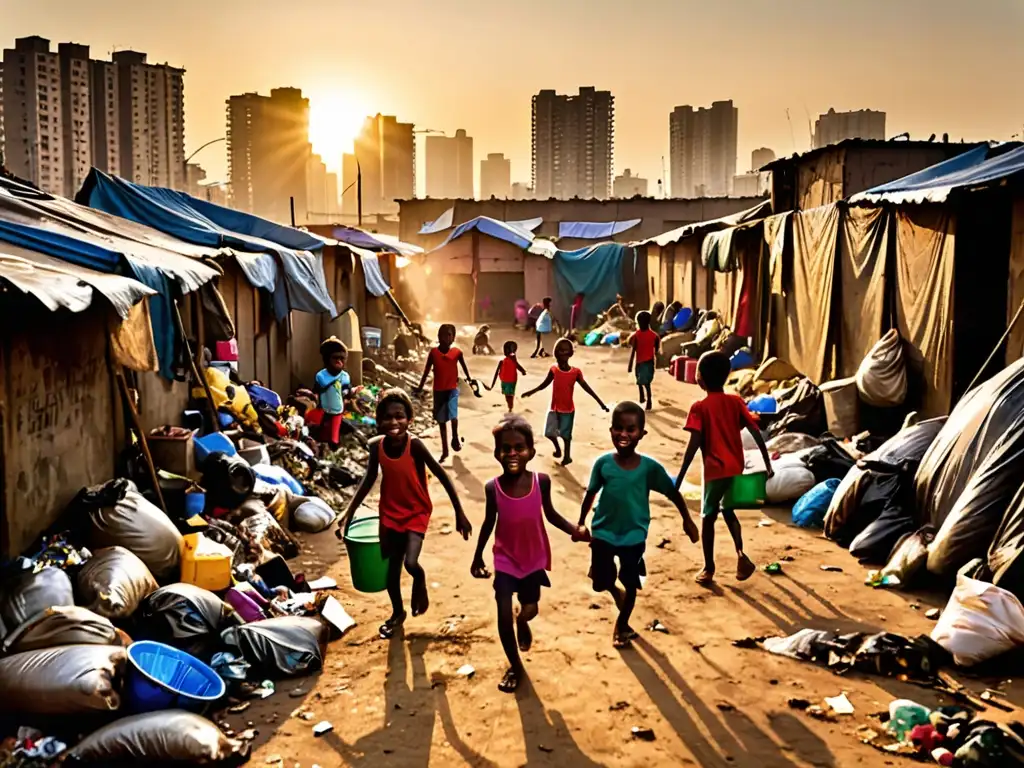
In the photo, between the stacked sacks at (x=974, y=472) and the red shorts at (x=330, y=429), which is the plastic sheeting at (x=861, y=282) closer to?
the stacked sacks at (x=974, y=472)

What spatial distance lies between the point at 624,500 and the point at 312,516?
11.9ft

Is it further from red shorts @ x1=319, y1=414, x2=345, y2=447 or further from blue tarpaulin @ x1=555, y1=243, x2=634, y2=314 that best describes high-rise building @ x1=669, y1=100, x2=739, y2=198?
red shorts @ x1=319, y1=414, x2=345, y2=447

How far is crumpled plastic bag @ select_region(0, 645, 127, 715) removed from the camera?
389cm

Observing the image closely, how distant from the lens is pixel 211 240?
10789 millimetres

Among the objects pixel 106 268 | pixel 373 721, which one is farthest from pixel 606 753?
pixel 106 268

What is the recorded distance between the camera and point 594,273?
30.0m

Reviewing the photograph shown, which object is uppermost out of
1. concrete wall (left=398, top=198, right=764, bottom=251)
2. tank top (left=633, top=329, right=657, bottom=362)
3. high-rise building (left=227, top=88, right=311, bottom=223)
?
high-rise building (left=227, top=88, right=311, bottom=223)

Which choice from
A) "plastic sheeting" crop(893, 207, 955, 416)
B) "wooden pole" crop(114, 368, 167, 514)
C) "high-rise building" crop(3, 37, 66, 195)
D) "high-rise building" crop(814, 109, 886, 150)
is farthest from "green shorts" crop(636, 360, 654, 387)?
"high-rise building" crop(814, 109, 886, 150)

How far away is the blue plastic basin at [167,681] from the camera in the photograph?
13.3ft

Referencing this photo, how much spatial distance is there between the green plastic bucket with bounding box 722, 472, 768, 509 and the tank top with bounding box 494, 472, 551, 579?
6.79 ft

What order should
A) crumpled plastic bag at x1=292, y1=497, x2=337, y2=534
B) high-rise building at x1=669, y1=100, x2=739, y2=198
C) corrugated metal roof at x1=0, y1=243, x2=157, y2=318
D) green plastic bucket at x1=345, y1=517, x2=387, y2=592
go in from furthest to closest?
high-rise building at x1=669, y1=100, x2=739, y2=198, crumpled plastic bag at x1=292, y1=497, x2=337, y2=534, green plastic bucket at x1=345, y1=517, x2=387, y2=592, corrugated metal roof at x1=0, y1=243, x2=157, y2=318

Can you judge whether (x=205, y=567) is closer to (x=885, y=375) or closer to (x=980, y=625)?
(x=980, y=625)

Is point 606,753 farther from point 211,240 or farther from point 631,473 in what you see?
point 211,240

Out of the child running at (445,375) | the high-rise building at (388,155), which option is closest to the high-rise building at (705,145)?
the high-rise building at (388,155)
